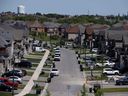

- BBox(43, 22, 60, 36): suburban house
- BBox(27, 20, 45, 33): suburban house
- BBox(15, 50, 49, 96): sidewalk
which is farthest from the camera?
BBox(43, 22, 60, 36): suburban house

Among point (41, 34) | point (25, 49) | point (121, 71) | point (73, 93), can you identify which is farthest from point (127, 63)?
point (41, 34)

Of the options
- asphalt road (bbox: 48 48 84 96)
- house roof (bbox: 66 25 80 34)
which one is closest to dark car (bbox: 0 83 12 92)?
asphalt road (bbox: 48 48 84 96)

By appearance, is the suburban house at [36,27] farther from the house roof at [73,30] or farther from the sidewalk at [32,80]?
the sidewalk at [32,80]

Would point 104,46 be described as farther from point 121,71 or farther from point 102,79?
point 102,79

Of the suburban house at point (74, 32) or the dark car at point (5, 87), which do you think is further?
the suburban house at point (74, 32)

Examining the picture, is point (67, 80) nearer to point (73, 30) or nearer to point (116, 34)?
point (116, 34)

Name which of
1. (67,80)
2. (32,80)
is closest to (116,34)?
(67,80)

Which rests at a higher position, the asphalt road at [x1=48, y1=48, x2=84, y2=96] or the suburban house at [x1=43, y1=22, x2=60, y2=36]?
the asphalt road at [x1=48, y1=48, x2=84, y2=96]

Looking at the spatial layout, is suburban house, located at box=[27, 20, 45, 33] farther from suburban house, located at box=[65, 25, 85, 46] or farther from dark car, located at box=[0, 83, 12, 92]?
dark car, located at box=[0, 83, 12, 92]

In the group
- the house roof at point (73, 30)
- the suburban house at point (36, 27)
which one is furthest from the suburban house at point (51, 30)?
the house roof at point (73, 30)
